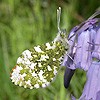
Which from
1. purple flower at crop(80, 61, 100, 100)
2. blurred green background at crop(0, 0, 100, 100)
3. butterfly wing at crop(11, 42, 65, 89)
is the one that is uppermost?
blurred green background at crop(0, 0, 100, 100)

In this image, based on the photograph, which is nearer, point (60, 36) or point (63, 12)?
point (60, 36)

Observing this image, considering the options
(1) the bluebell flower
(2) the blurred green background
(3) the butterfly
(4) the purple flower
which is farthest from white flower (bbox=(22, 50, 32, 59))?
(2) the blurred green background

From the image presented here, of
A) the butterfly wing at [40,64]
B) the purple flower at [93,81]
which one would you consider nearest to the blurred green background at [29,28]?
the butterfly wing at [40,64]

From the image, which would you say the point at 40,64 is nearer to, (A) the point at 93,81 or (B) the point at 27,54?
(B) the point at 27,54

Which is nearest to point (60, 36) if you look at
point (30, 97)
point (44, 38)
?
point (30, 97)

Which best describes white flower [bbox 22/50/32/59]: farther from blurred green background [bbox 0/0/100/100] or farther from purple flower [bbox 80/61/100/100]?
blurred green background [bbox 0/0/100/100]

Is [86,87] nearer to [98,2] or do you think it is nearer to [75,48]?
[75,48]

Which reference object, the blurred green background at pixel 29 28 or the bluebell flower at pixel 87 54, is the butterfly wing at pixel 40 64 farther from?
the blurred green background at pixel 29 28
